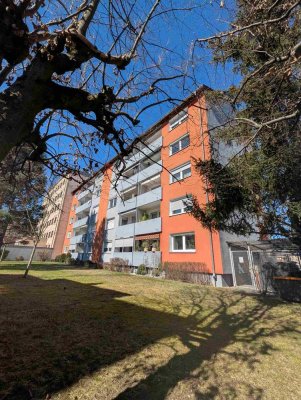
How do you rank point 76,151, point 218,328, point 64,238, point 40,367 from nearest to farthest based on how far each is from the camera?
1. point 40,367
2. point 76,151
3. point 218,328
4. point 64,238

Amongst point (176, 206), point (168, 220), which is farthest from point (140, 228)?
point (176, 206)

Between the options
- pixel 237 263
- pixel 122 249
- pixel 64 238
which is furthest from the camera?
pixel 64 238

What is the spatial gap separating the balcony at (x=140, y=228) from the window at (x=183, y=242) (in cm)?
204

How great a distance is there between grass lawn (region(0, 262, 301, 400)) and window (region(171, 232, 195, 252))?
33.5 ft

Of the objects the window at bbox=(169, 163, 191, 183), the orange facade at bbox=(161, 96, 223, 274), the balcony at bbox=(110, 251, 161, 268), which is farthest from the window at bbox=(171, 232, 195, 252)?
the window at bbox=(169, 163, 191, 183)

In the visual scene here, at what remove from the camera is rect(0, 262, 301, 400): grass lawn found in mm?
3430

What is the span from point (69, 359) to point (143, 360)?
51.2 inches

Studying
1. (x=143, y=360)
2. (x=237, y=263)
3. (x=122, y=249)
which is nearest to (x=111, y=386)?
(x=143, y=360)

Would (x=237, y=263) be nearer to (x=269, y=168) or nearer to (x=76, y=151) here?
(x=269, y=168)

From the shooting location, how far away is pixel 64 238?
171ft

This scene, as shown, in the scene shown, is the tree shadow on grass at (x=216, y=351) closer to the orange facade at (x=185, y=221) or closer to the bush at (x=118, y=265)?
the orange facade at (x=185, y=221)

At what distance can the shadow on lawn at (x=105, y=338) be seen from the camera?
11.5ft

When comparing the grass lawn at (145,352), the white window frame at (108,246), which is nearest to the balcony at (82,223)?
the white window frame at (108,246)

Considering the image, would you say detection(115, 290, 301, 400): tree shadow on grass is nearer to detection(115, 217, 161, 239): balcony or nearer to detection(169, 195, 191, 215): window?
detection(169, 195, 191, 215): window
